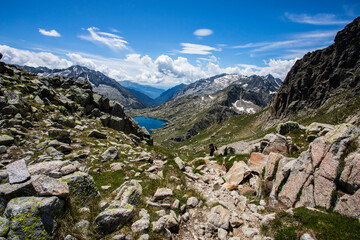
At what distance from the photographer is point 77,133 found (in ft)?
58.4

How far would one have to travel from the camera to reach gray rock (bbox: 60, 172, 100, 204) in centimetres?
680

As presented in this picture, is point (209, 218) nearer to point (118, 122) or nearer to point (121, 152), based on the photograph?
point (121, 152)

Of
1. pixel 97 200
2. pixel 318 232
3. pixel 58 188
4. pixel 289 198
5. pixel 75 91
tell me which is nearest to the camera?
pixel 58 188

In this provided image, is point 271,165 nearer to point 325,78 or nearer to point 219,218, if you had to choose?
point 219,218

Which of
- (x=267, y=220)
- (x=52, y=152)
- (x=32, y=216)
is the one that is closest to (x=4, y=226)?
(x=32, y=216)

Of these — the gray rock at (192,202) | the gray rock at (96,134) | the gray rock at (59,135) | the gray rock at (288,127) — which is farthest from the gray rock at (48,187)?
the gray rock at (288,127)

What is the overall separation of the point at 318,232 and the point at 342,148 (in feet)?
17.8

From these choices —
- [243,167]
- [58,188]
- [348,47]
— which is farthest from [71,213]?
[348,47]

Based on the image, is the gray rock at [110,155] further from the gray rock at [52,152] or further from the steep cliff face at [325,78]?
the steep cliff face at [325,78]

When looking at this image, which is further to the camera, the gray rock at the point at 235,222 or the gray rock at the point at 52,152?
the gray rock at the point at 52,152

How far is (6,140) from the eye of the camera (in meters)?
11.4

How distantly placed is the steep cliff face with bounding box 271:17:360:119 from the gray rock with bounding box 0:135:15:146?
14845cm

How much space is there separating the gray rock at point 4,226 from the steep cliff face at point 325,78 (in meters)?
150

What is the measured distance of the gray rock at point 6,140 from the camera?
36.9 ft
